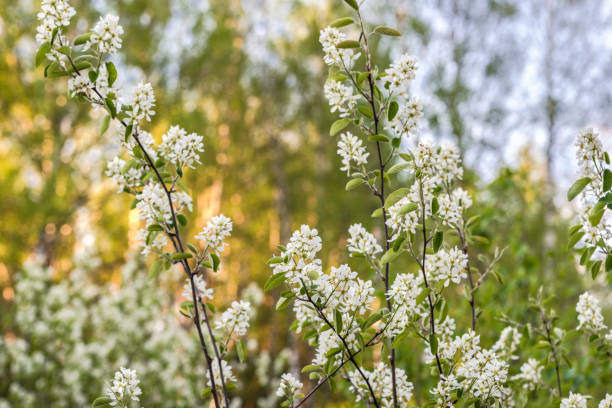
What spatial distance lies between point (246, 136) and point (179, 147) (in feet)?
28.7

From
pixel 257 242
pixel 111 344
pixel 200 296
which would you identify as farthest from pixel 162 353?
pixel 257 242

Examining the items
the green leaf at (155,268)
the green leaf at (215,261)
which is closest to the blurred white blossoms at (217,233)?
the green leaf at (215,261)

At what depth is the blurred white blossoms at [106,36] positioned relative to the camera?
1.36 metres

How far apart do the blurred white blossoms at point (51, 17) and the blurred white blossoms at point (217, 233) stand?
0.72 metres

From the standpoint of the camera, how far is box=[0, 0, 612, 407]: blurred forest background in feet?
18.5

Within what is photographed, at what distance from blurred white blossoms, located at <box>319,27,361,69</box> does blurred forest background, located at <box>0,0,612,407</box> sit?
95.9 inches

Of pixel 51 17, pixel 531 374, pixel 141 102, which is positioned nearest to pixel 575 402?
pixel 531 374

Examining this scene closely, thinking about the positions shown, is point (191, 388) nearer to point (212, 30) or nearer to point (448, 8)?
point (448, 8)

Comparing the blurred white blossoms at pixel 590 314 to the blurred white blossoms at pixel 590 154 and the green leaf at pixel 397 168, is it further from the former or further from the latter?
the green leaf at pixel 397 168

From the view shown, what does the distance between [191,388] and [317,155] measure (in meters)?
6.62

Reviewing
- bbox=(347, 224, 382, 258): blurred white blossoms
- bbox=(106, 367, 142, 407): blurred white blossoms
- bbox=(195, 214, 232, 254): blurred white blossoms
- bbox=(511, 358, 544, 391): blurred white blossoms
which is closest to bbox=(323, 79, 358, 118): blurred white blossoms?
bbox=(347, 224, 382, 258): blurred white blossoms

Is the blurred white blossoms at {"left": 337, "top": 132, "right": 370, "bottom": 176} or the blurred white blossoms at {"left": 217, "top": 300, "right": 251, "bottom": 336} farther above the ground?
the blurred white blossoms at {"left": 337, "top": 132, "right": 370, "bottom": 176}

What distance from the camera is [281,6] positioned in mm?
9484

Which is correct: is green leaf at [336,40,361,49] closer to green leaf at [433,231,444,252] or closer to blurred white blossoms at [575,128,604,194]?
green leaf at [433,231,444,252]
